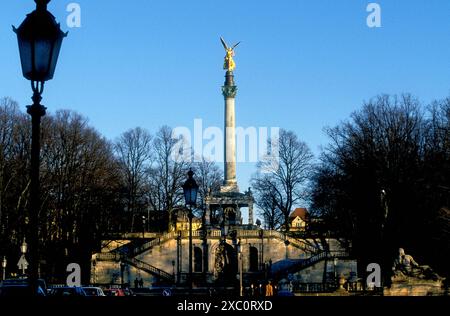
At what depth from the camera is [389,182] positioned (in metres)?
54.0

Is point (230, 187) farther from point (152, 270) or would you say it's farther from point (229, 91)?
point (152, 270)

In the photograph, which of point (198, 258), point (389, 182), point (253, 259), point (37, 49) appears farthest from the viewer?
point (253, 259)

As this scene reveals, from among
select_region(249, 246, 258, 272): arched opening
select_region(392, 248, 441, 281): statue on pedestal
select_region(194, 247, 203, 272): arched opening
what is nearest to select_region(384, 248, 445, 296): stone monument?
select_region(392, 248, 441, 281): statue on pedestal

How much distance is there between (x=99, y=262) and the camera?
212ft

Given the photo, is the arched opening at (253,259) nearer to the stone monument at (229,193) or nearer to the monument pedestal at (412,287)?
the stone monument at (229,193)

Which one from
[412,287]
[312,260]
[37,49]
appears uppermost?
[37,49]

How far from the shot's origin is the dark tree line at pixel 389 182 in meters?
51.1

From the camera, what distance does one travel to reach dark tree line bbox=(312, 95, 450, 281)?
51.1 meters

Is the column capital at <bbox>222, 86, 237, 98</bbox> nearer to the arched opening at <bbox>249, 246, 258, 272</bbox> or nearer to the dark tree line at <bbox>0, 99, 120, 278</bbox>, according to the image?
the dark tree line at <bbox>0, 99, 120, 278</bbox>

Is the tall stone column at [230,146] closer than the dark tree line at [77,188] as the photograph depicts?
No

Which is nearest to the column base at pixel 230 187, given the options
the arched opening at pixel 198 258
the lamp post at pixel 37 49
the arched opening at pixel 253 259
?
the arched opening at pixel 253 259

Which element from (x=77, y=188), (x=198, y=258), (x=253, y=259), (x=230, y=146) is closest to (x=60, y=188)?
(x=77, y=188)
